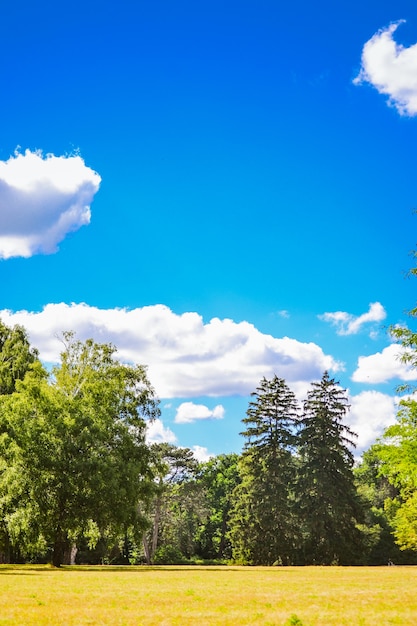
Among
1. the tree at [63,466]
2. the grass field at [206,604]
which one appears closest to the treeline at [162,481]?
the tree at [63,466]

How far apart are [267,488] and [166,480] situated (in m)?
23.2

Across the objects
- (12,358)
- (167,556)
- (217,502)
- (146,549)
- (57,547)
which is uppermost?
(12,358)

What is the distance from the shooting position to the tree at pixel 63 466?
3334 centimetres

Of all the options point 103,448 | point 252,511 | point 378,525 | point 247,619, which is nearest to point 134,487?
point 103,448

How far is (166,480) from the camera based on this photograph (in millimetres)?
73500

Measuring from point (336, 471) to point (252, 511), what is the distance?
810 cm

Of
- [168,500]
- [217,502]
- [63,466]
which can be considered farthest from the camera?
[217,502]

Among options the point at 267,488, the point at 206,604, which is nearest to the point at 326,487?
the point at 267,488

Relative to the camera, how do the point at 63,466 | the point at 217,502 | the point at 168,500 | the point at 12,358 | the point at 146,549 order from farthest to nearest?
the point at 217,502 < the point at 168,500 < the point at 146,549 < the point at 12,358 < the point at 63,466

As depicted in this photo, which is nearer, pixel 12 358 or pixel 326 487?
pixel 12 358

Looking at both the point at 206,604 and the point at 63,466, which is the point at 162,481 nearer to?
the point at 63,466

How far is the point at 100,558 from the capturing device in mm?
58688

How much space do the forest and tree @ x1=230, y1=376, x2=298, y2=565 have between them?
0.10m

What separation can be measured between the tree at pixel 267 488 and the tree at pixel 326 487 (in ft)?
4.56
